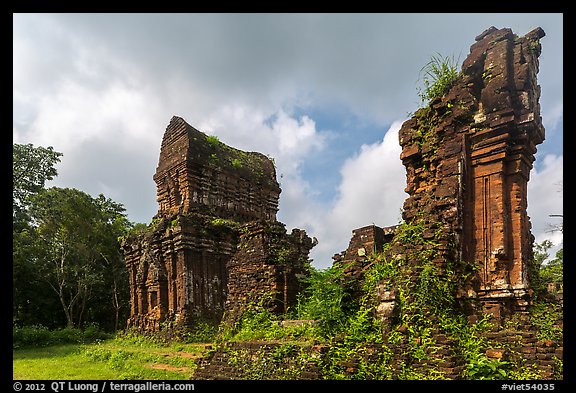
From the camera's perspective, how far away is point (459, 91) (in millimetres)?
8305

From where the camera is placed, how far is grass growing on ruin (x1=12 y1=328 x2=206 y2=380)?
1081cm

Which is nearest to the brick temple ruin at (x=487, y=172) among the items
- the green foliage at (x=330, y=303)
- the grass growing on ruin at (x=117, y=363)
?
the green foliage at (x=330, y=303)

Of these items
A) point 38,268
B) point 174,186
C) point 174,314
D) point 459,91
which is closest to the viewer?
point 459,91

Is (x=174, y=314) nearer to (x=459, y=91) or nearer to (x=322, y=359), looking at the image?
(x=322, y=359)

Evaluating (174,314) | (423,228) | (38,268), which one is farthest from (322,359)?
(38,268)

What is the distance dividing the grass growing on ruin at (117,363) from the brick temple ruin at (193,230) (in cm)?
149

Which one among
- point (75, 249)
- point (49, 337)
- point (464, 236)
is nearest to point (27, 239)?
point (75, 249)

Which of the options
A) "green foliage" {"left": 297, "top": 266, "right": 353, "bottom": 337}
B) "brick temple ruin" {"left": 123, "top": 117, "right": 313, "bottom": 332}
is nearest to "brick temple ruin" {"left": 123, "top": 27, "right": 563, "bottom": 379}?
"green foliage" {"left": 297, "top": 266, "right": 353, "bottom": 337}

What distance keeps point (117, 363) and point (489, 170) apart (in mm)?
11773

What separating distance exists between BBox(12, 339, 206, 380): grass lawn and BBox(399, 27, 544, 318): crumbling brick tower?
700 cm

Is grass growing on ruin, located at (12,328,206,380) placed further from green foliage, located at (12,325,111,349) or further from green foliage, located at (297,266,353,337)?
green foliage, located at (297,266,353,337)

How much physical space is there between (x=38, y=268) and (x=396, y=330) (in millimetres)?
23706

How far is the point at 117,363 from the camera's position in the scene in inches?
498

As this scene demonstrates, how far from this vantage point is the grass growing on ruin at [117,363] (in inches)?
425
